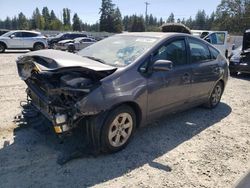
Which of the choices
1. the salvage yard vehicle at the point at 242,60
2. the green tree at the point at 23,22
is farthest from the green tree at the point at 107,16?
the salvage yard vehicle at the point at 242,60

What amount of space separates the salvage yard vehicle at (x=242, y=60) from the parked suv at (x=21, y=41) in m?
15.3

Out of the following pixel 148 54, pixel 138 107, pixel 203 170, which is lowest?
pixel 203 170

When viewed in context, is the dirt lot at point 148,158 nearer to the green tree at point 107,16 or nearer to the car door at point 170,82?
Answer: the car door at point 170,82

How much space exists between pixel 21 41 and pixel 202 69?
60.5 feet

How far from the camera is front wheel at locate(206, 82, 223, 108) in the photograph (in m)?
6.16

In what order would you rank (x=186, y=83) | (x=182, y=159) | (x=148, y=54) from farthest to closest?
(x=186, y=83)
(x=148, y=54)
(x=182, y=159)

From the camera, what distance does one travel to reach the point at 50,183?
128 inches

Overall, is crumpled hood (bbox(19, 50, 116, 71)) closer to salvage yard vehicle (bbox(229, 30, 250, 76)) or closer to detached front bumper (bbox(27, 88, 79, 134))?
detached front bumper (bbox(27, 88, 79, 134))

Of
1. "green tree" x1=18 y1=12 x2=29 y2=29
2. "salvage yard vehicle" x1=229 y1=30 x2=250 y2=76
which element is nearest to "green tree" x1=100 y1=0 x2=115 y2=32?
"green tree" x1=18 y1=12 x2=29 y2=29

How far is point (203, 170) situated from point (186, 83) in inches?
69.2

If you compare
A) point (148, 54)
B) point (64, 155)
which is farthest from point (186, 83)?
point (64, 155)

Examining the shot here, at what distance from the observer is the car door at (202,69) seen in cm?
524

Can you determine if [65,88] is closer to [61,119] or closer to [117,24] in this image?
[61,119]

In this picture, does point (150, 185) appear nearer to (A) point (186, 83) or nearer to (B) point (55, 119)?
(B) point (55, 119)
